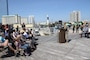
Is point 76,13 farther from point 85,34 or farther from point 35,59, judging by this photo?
point 35,59

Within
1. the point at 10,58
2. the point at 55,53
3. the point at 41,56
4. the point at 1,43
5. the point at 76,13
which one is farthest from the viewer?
the point at 76,13

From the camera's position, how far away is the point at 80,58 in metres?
9.88

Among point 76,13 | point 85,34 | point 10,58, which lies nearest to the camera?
point 10,58

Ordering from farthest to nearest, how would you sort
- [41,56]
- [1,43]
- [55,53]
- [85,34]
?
[85,34] < [55,53] < [41,56] < [1,43]

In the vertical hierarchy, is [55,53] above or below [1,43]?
below

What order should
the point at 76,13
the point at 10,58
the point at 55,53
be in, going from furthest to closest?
the point at 76,13 < the point at 55,53 < the point at 10,58

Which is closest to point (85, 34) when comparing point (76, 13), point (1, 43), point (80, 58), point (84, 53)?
point (84, 53)

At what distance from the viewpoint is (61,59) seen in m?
9.73

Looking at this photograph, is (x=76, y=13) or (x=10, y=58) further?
(x=76, y=13)

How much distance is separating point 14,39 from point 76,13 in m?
129

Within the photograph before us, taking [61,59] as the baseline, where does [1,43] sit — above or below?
above

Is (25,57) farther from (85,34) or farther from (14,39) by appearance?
(85,34)

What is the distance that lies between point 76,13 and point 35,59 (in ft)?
425

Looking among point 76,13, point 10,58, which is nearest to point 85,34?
point 10,58
